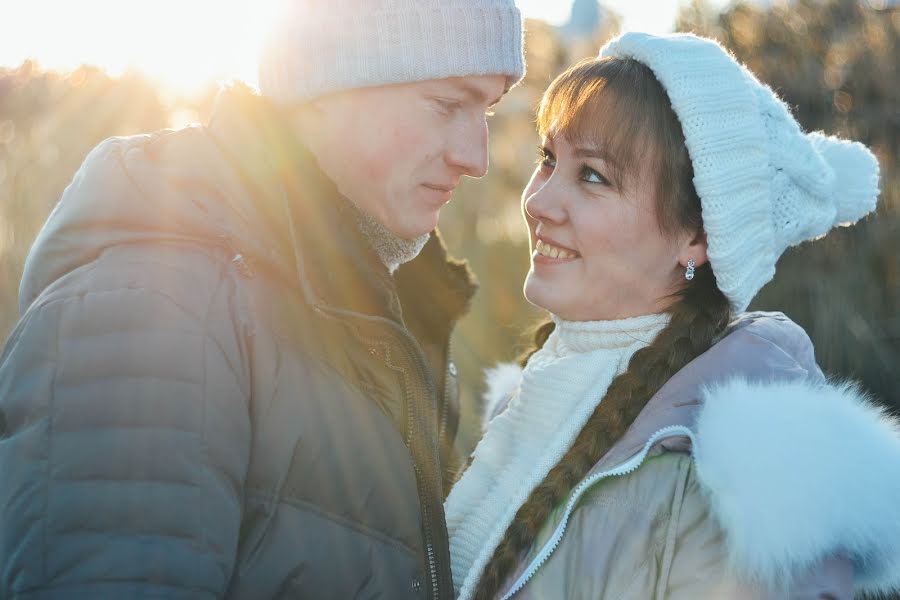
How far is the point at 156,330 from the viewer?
1710mm

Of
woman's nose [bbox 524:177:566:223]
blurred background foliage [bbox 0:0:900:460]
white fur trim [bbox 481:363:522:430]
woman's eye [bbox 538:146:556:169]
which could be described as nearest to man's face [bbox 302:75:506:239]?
woman's nose [bbox 524:177:566:223]

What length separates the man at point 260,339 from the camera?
63.9 inches

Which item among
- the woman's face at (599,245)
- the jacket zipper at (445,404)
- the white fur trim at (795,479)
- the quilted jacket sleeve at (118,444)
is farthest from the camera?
the jacket zipper at (445,404)

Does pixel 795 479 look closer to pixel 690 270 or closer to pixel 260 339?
pixel 690 270

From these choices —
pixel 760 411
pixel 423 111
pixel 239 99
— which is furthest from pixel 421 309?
pixel 760 411

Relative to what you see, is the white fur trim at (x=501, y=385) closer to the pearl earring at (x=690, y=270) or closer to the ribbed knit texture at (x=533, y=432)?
the ribbed knit texture at (x=533, y=432)

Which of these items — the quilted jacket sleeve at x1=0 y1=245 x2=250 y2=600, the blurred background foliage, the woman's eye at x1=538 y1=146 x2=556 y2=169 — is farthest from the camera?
the blurred background foliage

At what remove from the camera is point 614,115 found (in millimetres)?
2416

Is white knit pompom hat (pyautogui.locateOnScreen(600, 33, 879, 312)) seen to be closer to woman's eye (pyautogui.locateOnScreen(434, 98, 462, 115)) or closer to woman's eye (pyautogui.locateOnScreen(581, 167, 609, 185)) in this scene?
woman's eye (pyautogui.locateOnScreen(581, 167, 609, 185))

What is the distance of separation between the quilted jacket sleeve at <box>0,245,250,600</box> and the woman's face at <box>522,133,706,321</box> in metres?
1.06

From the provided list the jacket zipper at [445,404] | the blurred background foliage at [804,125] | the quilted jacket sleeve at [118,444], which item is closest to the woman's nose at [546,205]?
the jacket zipper at [445,404]

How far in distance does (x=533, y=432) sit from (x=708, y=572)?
26.9 inches

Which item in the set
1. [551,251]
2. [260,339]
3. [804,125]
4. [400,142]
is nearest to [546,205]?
[551,251]

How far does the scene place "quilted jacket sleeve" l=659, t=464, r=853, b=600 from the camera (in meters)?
1.90
